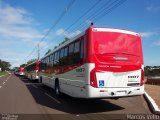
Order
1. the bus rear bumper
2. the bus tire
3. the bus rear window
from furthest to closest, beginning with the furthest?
the bus tire < the bus rear window < the bus rear bumper

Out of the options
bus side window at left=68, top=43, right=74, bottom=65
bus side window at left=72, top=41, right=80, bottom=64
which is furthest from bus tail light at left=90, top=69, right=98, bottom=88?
bus side window at left=68, top=43, right=74, bottom=65

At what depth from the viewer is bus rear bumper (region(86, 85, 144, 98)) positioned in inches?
434

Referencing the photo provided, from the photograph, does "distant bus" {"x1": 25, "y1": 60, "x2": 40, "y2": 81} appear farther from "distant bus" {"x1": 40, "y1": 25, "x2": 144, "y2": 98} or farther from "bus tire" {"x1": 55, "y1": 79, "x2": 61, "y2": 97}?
"distant bus" {"x1": 40, "y1": 25, "x2": 144, "y2": 98}

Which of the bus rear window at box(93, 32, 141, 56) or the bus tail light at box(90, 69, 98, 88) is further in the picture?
the bus rear window at box(93, 32, 141, 56)

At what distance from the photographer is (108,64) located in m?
11.4

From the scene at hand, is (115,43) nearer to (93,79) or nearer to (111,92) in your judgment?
(93,79)

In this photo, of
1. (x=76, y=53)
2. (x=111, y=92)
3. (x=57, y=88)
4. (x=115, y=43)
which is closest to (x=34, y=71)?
(x=57, y=88)

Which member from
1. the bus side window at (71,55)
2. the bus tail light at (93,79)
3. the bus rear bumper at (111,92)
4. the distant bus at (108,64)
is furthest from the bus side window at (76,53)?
the bus rear bumper at (111,92)

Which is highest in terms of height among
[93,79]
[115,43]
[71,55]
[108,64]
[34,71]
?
[115,43]

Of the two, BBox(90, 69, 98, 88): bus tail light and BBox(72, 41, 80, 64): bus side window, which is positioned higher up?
BBox(72, 41, 80, 64): bus side window

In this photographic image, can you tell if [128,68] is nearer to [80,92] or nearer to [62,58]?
[80,92]

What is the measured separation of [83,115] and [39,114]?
5.46ft

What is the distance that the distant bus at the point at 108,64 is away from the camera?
11195 millimetres

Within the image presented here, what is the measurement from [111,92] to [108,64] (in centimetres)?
111
